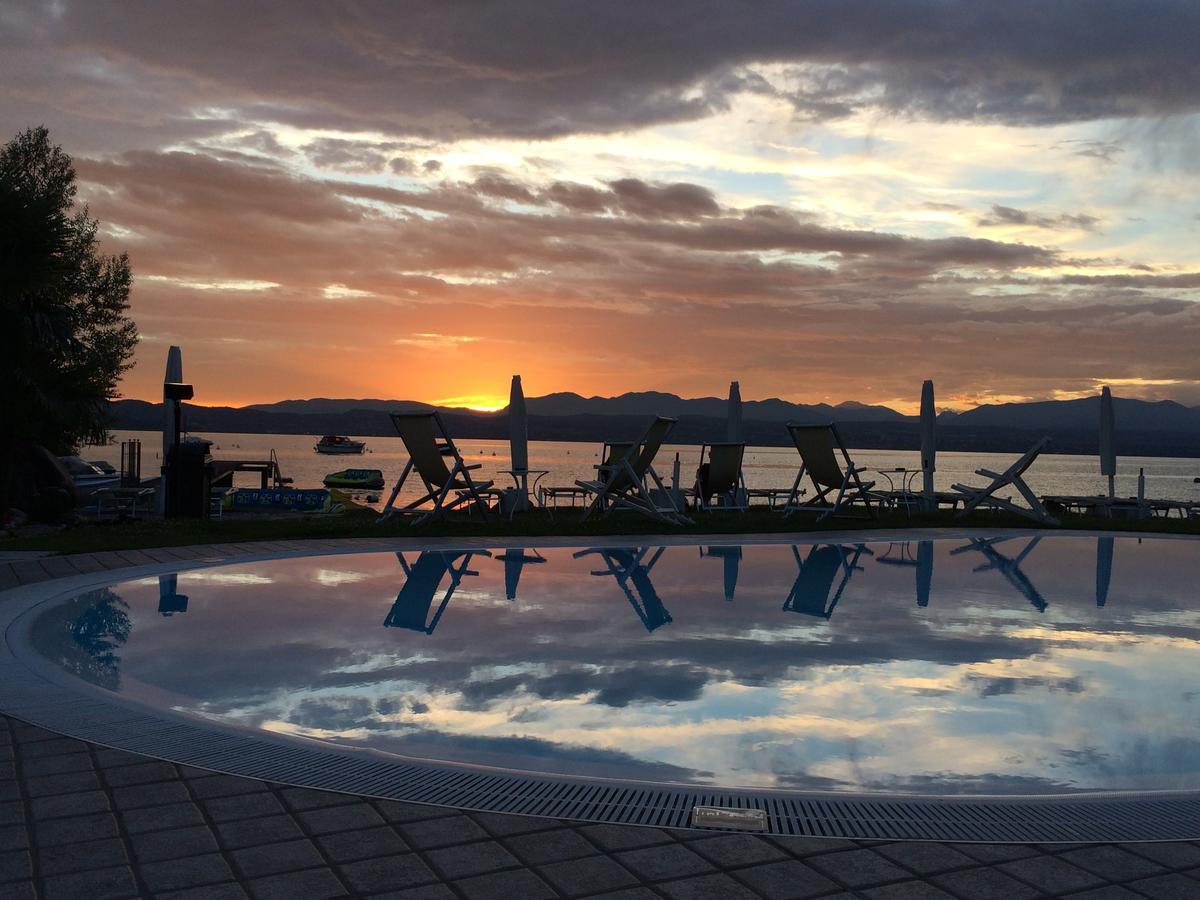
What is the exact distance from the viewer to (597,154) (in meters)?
14.5

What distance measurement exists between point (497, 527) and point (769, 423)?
209 ft

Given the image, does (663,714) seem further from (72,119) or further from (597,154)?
(72,119)

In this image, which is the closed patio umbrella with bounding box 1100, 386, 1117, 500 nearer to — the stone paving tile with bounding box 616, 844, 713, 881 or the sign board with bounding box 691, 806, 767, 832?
the sign board with bounding box 691, 806, 767, 832

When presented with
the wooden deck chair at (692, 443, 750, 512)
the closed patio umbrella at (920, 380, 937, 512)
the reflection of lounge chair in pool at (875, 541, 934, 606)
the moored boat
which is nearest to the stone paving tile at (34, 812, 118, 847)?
the reflection of lounge chair in pool at (875, 541, 934, 606)

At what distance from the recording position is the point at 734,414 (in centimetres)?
1502

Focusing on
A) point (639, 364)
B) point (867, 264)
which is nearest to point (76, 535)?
point (867, 264)

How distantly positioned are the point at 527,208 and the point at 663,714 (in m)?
15.0

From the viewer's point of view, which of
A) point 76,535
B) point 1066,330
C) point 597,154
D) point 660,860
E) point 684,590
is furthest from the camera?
point 1066,330

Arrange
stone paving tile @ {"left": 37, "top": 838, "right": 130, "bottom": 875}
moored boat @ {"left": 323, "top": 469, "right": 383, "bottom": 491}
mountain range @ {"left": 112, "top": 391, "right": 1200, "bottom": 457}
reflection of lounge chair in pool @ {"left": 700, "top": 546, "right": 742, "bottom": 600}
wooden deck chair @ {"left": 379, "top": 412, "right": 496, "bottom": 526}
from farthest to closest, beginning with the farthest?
mountain range @ {"left": 112, "top": 391, "right": 1200, "bottom": 457}, moored boat @ {"left": 323, "top": 469, "right": 383, "bottom": 491}, wooden deck chair @ {"left": 379, "top": 412, "right": 496, "bottom": 526}, reflection of lounge chair in pool @ {"left": 700, "top": 546, "right": 742, "bottom": 600}, stone paving tile @ {"left": 37, "top": 838, "right": 130, "bottom": 875}

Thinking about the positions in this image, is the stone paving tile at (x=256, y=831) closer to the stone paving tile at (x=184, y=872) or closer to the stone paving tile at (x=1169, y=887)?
the stone paving tile at (x=184, y=872)

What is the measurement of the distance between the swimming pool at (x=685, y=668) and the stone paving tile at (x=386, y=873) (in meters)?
0.75

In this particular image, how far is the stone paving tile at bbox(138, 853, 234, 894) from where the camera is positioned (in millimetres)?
1922

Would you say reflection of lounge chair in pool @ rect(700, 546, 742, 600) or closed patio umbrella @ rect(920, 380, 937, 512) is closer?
reflection of lounge chair in pool @ rect(700, 546, 742, 600)

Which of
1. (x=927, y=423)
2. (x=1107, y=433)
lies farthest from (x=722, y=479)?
(x=1107, y=433)
